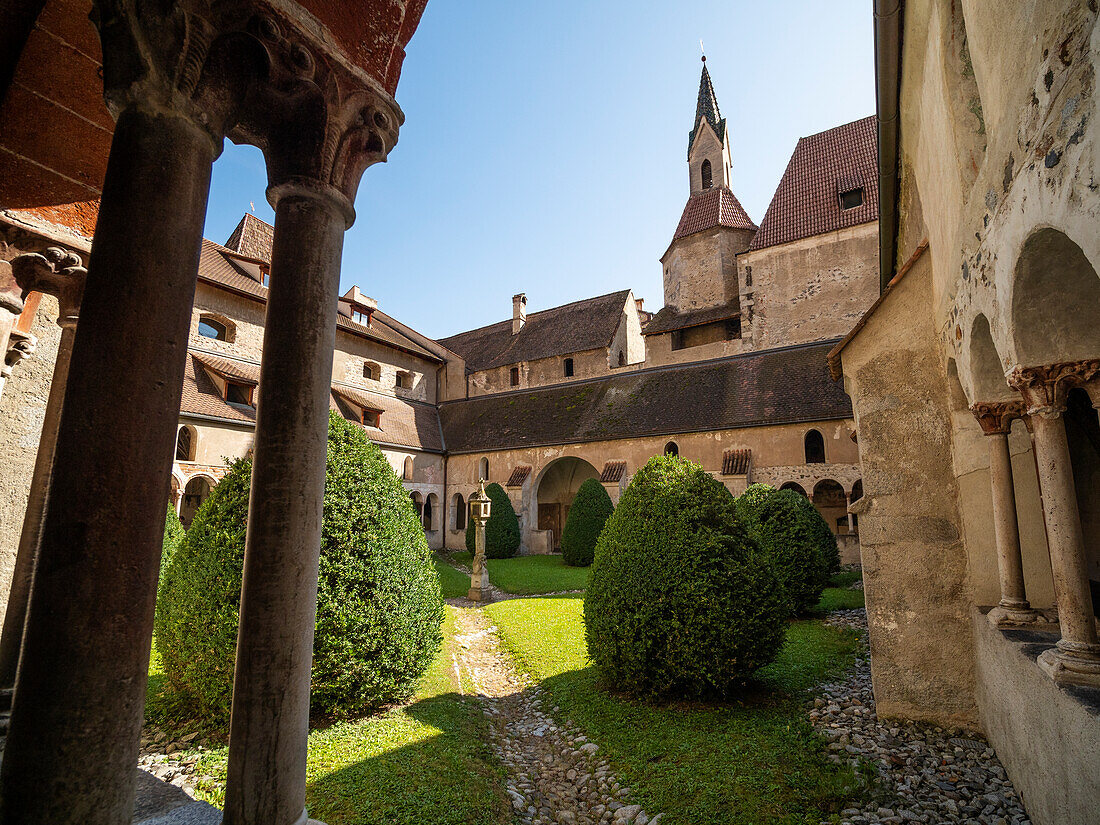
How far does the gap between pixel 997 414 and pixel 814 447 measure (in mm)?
13343

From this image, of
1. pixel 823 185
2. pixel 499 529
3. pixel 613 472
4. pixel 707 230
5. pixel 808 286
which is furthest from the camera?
pixel 707 230

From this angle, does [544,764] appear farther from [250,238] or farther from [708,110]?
[708,110]

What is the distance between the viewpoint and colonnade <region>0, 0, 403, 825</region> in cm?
158

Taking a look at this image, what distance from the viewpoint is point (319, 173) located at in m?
2.40

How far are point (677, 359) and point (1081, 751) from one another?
22.3 metres

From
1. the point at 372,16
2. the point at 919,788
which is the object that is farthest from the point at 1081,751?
the point at 372,16

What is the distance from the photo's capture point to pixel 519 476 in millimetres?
22031

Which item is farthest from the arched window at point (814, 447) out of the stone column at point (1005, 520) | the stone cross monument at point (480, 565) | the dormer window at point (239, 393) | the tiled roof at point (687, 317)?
the dormer window at point (239, 393)

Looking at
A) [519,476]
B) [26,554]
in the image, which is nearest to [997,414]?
[26,554]

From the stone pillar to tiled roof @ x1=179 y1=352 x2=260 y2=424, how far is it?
14.1 m

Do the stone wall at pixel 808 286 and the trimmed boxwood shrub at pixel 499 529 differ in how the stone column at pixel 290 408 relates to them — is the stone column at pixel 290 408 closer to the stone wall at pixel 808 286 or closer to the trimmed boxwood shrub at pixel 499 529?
the trimmed boxwood shrub at pixel 499 529

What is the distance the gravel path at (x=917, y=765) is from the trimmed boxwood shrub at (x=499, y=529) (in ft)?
50.5

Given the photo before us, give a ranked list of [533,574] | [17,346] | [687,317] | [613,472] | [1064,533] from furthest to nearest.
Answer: [687,317]
[613,472]
[533,574]
[17,346]
[1064,533]

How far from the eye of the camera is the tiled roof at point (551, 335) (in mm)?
27906
